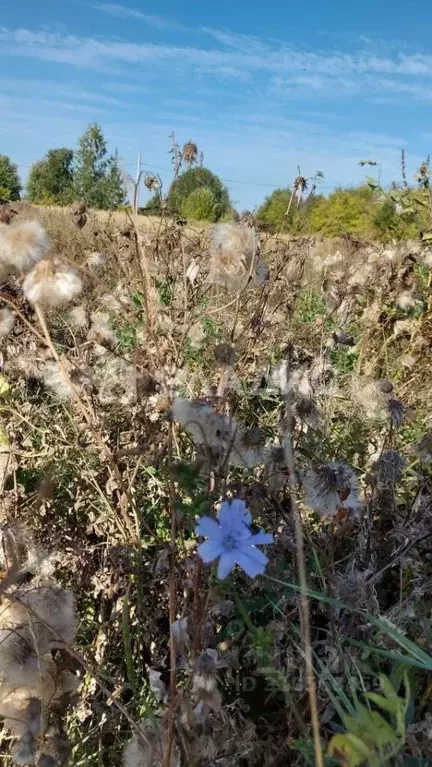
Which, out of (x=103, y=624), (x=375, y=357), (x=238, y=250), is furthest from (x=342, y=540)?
(x=375, y=357)

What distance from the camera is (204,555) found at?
0.95m

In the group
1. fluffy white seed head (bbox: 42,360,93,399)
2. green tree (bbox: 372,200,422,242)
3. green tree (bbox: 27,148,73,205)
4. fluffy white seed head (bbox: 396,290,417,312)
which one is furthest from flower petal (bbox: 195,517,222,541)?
green tree (bbox: 27,148,73,205)

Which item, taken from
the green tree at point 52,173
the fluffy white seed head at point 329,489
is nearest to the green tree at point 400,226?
the fluffy white seed head at point 329,489

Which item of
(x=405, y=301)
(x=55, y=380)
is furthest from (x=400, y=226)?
(x=55, y=380)

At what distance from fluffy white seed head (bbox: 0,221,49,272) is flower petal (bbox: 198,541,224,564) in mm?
742

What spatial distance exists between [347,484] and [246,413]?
138 centimetres

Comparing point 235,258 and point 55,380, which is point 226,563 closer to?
point 235,258

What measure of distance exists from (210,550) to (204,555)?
0.05ft

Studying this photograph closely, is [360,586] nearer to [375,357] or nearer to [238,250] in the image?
[238,250]

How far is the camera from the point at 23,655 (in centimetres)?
134

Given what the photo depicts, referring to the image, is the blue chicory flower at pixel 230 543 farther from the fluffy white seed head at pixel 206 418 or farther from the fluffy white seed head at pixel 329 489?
the fluffy white seed head at pixel 329 489

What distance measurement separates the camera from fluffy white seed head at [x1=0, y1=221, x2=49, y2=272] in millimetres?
1438

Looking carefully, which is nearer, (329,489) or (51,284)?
(51,284)

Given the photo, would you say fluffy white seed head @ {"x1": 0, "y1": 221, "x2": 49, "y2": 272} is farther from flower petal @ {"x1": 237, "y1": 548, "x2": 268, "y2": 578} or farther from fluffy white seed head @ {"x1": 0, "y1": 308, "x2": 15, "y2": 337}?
flower petal @ {"x1": 237, "y1": 548, "x2": 268, "y2": 578}
